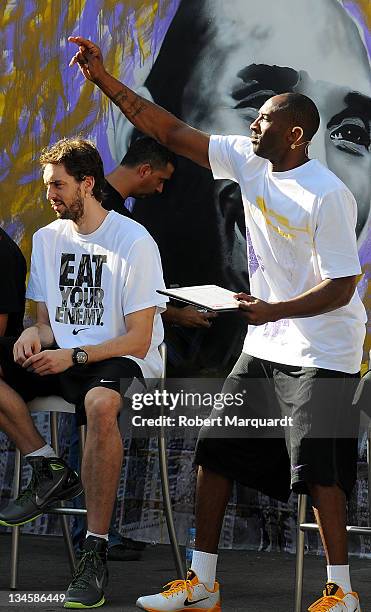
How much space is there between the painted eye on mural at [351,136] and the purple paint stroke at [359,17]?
10.9 inches

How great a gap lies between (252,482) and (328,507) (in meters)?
0.33

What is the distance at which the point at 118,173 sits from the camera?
18.3ft

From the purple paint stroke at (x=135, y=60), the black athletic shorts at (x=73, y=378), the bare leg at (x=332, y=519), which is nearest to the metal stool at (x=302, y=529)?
the bare leg at (x=332, y=519)

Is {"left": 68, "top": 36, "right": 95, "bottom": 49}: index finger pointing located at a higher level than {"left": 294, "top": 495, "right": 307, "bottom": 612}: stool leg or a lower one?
higher

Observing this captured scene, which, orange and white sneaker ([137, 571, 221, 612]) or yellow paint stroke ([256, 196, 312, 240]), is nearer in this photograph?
yellow paint stroke ([256, 196, 312, 240])

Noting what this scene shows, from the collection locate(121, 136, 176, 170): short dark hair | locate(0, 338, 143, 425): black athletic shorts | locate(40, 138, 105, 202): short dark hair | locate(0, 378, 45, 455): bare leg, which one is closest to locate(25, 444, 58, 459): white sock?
locate(0, 378, 45, 455): bare leg

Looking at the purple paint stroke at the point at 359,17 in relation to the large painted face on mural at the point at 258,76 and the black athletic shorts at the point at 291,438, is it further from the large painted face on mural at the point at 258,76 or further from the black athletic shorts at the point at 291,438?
the black athletic shorts at the point at 291,438

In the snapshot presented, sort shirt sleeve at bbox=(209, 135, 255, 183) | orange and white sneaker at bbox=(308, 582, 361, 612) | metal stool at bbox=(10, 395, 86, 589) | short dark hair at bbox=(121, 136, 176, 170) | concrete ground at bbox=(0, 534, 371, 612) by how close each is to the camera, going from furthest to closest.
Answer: short dark hair at bbox=(121, 136, 176, 170), metal stool at bbox=(10, 395, 86, 589), concrete ground at bbox=(0, 534, 371, 612), shirt sleeve at bbox=(209, 135, 255, 183), orange and white sneaker at bbox=(308, 582, 361, 612)

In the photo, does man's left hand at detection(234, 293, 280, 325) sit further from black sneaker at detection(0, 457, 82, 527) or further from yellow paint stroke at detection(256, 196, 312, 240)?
black sneaker at detection(0, 457, 82, 527)

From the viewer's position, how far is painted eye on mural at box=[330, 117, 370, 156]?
5180 mm

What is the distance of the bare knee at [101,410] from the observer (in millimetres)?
4332

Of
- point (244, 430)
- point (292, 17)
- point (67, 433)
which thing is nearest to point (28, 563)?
point (67, 433)

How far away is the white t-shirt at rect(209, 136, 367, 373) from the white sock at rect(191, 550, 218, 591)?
675mm

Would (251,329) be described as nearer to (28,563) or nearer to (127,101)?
(127,101)
